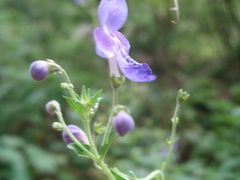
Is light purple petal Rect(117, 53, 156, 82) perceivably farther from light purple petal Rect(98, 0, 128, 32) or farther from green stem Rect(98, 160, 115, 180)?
green stem Rect(98, 160, 115, 180)

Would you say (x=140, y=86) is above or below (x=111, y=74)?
above

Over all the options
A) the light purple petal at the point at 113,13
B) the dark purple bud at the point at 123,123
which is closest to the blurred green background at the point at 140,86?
the light purple petal at the point at 113,13

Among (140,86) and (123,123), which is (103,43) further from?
(140,86)

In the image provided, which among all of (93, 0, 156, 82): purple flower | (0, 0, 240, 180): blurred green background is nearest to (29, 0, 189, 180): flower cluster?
(93, 0, 156, 82): purple flower

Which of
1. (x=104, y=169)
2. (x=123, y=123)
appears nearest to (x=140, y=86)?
(x=104, y=169)

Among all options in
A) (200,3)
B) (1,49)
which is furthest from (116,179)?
(200,3)

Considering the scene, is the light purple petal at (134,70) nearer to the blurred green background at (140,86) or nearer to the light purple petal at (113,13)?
the light purple petal at (113,13)

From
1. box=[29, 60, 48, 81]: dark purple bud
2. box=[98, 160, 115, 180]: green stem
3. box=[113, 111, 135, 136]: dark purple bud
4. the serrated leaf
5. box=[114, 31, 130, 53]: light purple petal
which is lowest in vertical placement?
box=[98, 160, 115, 180]: green stem
